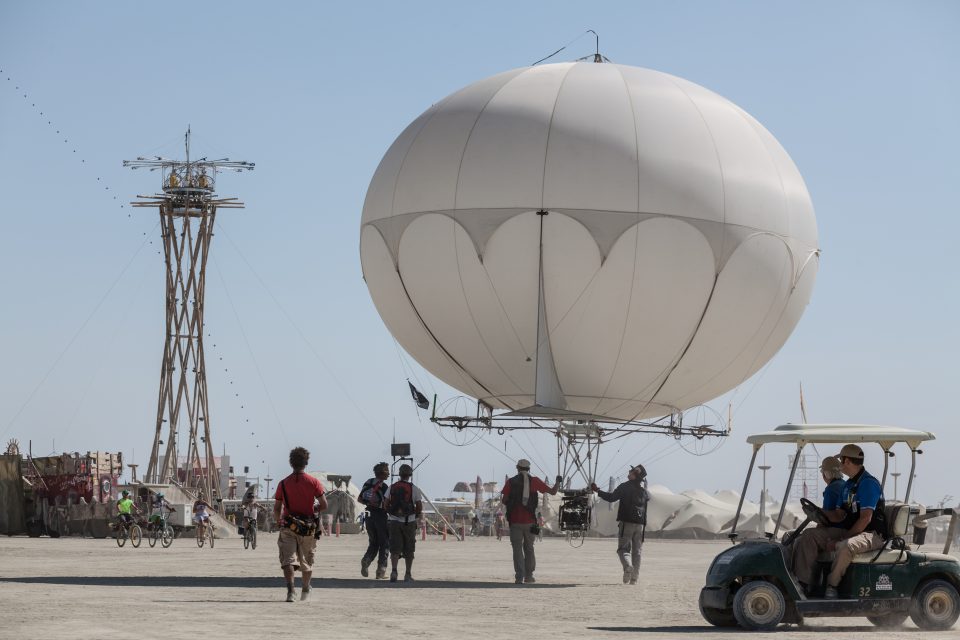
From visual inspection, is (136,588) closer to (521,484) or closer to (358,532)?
(521,484)

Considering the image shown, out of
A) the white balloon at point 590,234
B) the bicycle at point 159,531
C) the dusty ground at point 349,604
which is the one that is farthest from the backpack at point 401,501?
the bicycle at point 159,531

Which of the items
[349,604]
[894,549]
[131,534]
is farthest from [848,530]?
[131,534]

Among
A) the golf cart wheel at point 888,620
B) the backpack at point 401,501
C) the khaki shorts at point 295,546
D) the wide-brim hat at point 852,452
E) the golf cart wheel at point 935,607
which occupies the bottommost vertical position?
the golf cart wheel at point 888,620

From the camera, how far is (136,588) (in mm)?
18328

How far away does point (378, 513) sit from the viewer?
21.5 metres

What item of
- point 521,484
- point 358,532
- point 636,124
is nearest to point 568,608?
point 521,484

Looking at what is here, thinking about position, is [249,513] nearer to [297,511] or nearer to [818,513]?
[297,511]

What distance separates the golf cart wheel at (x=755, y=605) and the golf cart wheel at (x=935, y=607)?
1.22m

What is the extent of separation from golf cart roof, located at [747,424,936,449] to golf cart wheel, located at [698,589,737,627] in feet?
5.72

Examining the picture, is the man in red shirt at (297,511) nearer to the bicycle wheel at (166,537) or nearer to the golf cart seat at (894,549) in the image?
the golf cart seat at (894,549)

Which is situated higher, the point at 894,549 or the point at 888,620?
the point at 894,549

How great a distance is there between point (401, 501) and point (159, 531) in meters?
20.9

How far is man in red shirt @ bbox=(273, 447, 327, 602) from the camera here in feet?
51.4

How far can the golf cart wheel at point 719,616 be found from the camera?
45.9ft
